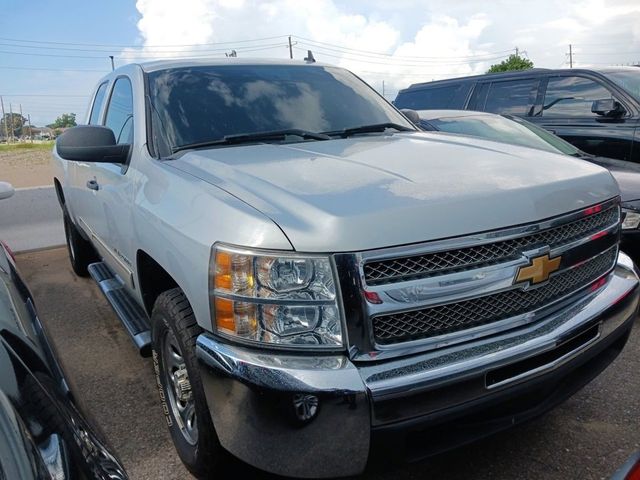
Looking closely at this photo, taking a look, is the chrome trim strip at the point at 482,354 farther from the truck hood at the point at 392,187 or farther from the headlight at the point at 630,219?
the headlight at the point at 630,219

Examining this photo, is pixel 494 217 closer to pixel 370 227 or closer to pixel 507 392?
pixel 370 227

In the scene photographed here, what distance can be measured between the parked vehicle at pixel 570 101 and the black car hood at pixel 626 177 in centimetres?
138

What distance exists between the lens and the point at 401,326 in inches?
73.3

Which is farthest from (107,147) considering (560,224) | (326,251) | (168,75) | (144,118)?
(560,224)

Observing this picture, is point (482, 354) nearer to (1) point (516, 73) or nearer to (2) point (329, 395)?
(2) point (329, 395)

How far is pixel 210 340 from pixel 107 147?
4.90 ft

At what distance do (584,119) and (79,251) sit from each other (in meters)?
5.69

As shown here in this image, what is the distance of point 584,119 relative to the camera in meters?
6.54

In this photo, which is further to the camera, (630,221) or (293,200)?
(630,221)

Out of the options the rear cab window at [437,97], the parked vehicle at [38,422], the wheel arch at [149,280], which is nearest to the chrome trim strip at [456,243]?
the parked vehicle at [38,422]

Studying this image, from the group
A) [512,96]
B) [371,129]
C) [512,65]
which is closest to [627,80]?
[512,96]

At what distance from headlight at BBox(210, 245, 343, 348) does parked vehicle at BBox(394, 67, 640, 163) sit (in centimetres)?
551

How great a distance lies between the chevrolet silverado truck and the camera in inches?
69.7

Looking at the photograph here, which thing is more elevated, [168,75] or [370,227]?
[168,75]
